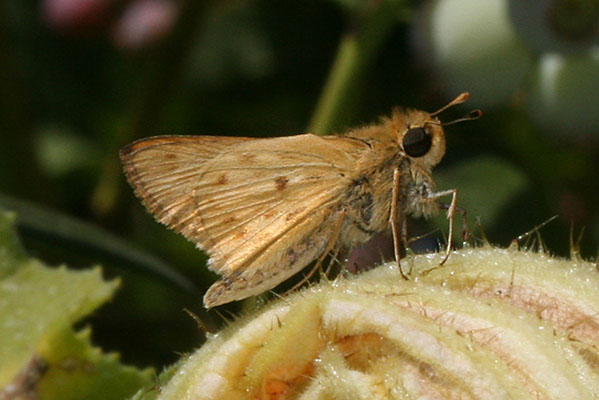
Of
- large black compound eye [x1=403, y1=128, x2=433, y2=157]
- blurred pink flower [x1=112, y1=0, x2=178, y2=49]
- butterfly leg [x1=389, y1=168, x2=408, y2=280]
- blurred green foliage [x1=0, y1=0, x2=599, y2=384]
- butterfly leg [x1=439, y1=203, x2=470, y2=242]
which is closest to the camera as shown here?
butterfly leg [x1=439, y1=203, x2=470, y2=242]

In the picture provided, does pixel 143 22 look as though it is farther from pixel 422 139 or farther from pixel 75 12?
pixel 422 139

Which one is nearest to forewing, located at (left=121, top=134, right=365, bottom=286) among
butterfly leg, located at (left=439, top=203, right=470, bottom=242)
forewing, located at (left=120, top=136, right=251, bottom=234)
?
forewing, located at (left=120, top=136, right=251, bottom=234)

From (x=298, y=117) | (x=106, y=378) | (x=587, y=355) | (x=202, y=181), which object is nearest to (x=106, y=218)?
(x=298, y=117)

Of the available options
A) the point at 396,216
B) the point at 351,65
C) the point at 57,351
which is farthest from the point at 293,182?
the point at 351,65

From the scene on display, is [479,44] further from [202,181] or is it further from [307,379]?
[307,379]

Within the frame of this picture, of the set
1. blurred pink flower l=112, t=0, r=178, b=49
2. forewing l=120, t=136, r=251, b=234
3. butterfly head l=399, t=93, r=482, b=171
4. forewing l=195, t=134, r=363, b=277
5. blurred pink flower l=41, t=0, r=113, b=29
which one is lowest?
butterfly head l=399, t=93, r=482, b=171

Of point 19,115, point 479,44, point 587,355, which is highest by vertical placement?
point 19,115

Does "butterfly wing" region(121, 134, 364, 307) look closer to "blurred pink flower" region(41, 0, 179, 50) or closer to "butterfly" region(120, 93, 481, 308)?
"butterfly" region(120, 93, 481, 308)
